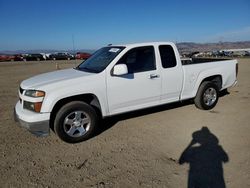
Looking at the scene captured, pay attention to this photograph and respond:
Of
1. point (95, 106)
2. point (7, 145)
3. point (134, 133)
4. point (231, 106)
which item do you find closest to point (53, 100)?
point (95, 106)

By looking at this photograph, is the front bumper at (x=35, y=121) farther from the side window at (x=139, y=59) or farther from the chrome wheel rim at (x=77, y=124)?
the side window at (x=139, y=59)

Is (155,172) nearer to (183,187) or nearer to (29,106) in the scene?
(183,187)

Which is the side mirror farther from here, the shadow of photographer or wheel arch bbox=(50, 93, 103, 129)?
the shadow of photographer

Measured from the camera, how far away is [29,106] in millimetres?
4312

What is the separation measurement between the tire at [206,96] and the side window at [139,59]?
5.71 ft

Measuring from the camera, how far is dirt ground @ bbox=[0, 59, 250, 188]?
329 cm

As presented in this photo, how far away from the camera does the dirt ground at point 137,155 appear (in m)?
3.29

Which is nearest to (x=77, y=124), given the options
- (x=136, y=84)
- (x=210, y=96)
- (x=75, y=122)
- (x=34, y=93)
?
(x=75, y=122)

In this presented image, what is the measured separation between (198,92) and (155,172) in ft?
11.0

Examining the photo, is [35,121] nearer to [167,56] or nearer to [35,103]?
[35,103]

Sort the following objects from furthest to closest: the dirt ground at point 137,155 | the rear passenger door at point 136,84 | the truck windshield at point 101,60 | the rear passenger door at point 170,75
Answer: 1. the rear passenger door at point 170,75
2. the truck windshield at point 101,60
3. the rear passenger door at point 136,84
4. the dirt ground at point 137,155

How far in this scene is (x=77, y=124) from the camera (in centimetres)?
451

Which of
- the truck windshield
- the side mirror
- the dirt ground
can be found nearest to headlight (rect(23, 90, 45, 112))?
the dirt ground

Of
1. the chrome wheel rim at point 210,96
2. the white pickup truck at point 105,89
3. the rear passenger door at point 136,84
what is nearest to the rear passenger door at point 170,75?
the white pickup truck at point 105,89
